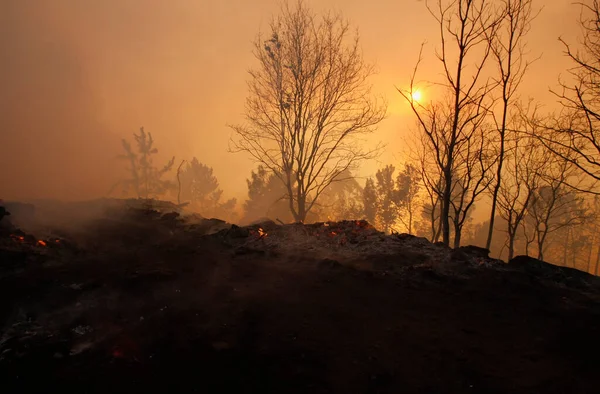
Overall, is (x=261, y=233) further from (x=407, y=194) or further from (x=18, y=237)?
(x=407, y=194)

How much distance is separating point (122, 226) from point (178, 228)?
2.14 m

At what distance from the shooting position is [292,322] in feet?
16.9

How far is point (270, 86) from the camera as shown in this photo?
16.1m

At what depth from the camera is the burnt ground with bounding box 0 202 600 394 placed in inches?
146

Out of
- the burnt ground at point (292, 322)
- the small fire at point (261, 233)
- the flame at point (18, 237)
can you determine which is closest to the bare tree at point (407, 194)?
the small fire at point (261, 233)

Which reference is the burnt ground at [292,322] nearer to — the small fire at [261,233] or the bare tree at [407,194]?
the small fire at [261,233]

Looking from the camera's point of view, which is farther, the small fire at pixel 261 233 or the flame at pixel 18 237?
the small fire at pixel 261 233

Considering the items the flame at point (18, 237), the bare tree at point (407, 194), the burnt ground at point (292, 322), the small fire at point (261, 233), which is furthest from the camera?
the bare tree at point (407, 194)

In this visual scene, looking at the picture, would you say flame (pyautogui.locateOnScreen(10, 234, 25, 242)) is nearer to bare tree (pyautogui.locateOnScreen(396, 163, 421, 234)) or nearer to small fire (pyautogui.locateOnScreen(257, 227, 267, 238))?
small fire (pyautogui.locateOnScreen(257, 227, 267, 238))

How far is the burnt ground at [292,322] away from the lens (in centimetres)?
371

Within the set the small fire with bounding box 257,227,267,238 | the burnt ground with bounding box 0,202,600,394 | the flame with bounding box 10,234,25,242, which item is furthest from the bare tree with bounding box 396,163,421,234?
the flame with bounding box 10,234,25,242

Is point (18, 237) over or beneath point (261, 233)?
beneath

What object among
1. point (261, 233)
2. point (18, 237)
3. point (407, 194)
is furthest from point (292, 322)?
point (407, 194)

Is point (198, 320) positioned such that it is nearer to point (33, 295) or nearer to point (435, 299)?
point (33, 295)
